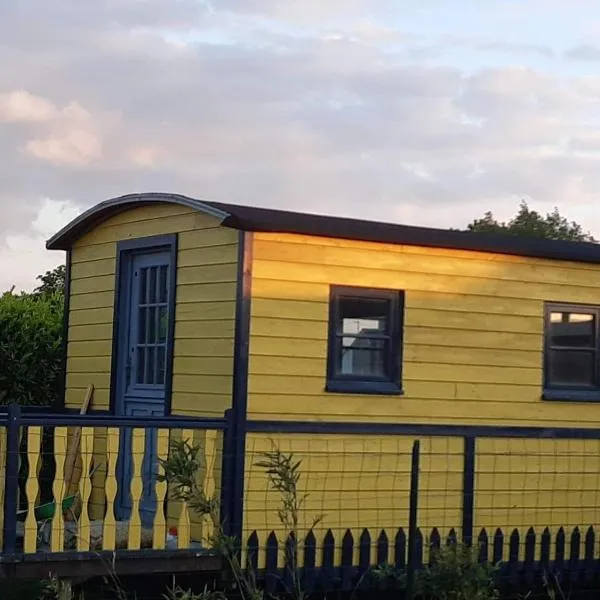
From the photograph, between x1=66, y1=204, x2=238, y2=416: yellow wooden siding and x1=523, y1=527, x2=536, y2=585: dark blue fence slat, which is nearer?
x1=66, y1=204, x2=238, y2=416: yellow wooden siding

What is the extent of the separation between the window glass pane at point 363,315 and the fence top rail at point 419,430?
0.83 m

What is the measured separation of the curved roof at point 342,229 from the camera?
9203mm

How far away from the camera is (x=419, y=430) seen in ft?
31.0

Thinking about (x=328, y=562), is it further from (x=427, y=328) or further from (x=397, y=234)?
(x=397, y=234)

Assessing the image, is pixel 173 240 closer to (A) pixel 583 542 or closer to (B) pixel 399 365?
(B) pixel 399 365

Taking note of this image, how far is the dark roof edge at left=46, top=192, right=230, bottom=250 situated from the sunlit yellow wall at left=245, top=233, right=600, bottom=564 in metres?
0.62

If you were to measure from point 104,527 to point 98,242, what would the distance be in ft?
11.9

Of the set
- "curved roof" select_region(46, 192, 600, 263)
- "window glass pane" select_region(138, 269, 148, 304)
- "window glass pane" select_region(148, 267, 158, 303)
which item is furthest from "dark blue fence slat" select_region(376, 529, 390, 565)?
"window glass pane" select_region(138, 269, 148, 304)

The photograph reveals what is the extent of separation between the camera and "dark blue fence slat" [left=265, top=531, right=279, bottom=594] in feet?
29.1

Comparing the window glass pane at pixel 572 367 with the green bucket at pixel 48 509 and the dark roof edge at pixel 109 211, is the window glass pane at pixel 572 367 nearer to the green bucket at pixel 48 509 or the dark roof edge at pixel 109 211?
the dark roof edge at pixel 109 211

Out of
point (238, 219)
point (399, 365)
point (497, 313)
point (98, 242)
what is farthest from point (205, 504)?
point (98, 242)

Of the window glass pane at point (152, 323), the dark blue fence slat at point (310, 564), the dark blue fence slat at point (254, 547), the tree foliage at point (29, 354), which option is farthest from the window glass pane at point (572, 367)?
the tree foliage at point (29, 354)

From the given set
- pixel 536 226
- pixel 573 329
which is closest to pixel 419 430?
pixel 573 329

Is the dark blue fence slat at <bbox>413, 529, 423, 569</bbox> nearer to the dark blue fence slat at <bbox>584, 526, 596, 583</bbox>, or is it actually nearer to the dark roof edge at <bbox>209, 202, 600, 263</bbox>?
the dark blue fence slat at <bbox>584, 526, 596, 583</bbox>
